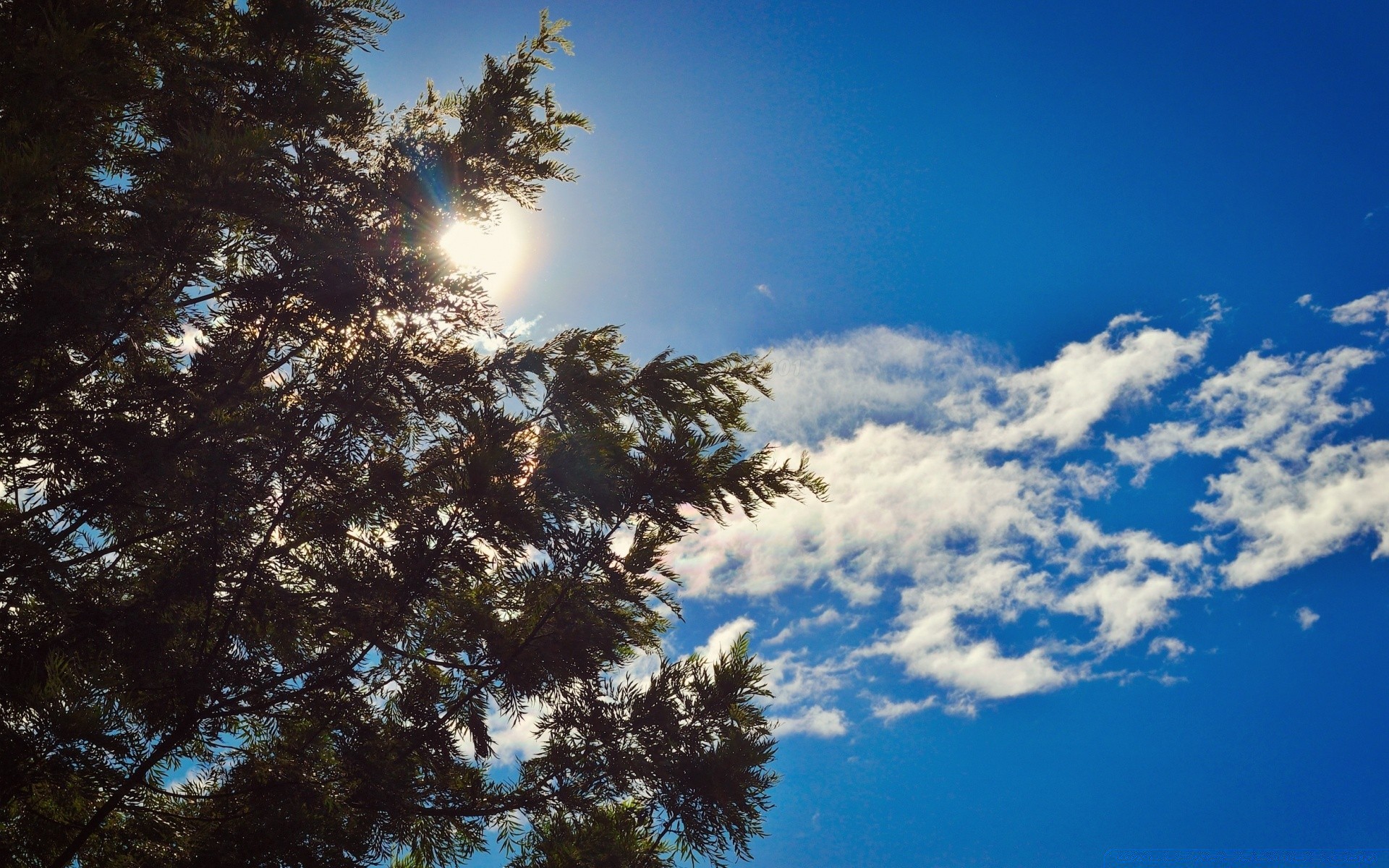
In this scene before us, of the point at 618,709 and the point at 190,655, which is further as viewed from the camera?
the point at 618,709

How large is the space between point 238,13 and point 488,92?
2102 millimetres

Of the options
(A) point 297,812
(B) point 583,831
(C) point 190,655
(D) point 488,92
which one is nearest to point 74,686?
(C) point 190,655

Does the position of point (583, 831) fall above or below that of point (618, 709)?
below

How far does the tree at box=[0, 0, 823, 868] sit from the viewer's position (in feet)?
14.9

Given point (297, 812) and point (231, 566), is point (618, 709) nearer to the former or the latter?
point (297, 812)

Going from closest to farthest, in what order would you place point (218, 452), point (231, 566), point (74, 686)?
1. point (74, 686)
2. point (218, 452)
3. point (231, 566)

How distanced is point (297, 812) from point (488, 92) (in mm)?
5423

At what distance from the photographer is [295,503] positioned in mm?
5734

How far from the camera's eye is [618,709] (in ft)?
18.2

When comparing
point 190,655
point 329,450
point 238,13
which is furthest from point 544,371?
point 238,13

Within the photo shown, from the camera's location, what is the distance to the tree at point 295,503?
179 inches

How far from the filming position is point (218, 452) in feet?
16.6

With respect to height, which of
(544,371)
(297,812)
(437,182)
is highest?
(437,182)

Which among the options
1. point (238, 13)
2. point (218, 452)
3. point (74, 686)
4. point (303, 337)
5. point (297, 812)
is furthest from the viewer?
point (238, 13)
